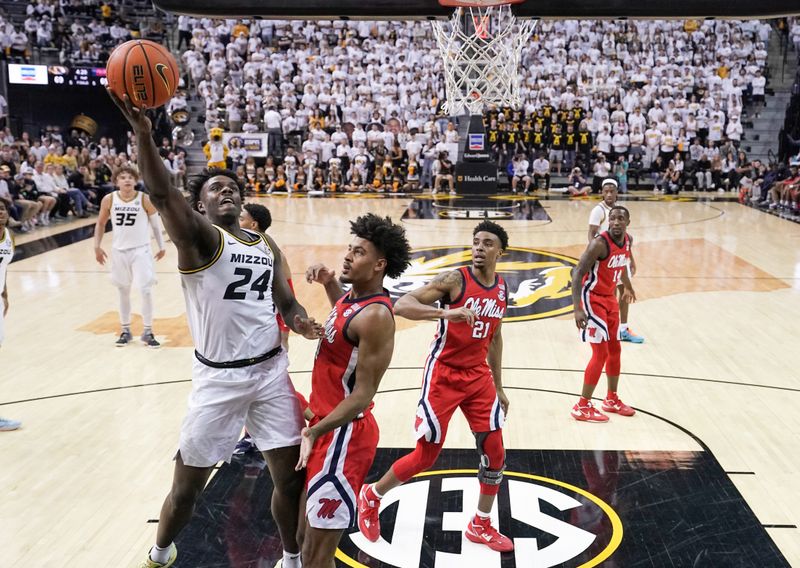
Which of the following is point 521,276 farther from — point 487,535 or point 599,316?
point 487,535

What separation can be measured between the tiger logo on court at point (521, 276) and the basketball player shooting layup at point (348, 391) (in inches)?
184

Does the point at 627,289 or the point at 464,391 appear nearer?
the point at 464,391

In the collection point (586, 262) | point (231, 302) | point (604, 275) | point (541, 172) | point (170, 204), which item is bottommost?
point (541, 172)

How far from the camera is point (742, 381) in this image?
270 inches

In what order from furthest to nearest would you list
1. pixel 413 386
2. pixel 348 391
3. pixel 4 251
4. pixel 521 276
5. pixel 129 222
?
pixel 521 276 < pixel 129 222 < pixel 413 386 < pixel 4 251 < pixel 348 391

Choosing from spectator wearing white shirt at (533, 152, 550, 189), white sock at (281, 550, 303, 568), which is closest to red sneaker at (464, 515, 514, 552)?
white sock at (281, 550, 303, 568)

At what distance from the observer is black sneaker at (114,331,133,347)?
7.96 metres

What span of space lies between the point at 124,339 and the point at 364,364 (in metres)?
5.29

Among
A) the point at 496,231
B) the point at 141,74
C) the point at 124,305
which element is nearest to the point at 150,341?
the point at 124,305

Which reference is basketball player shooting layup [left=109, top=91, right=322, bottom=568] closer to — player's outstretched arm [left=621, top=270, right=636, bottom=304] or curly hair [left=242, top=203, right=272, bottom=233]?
curly hair [left=242, top=203, right=272, bottom=233]

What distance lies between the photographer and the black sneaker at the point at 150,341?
788cm

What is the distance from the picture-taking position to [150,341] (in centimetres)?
790

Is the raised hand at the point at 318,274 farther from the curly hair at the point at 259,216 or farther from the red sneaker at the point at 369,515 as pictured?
the curly hair at the point at 259,216

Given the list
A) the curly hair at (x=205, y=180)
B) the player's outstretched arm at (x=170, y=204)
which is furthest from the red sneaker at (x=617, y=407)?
the player's outstretched arm at (x=170, y=204)
